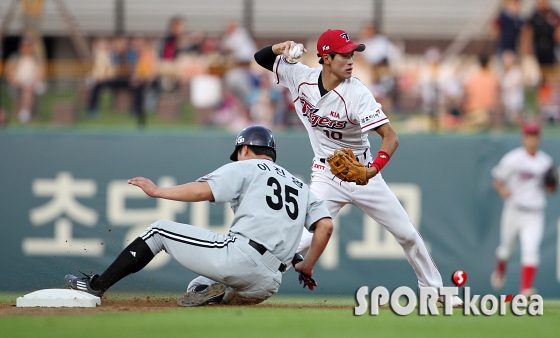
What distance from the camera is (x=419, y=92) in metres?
12.7

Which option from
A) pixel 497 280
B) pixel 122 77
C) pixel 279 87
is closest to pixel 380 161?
pixel 497 280

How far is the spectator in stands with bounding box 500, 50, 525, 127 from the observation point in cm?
1257

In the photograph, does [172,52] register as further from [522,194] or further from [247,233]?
[247,233]

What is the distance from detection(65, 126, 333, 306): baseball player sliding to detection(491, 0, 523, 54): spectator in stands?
349 inches

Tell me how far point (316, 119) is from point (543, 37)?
348 inches

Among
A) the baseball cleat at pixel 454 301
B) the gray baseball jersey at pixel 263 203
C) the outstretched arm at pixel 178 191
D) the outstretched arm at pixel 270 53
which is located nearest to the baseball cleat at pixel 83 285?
the outstretched arm at pixel 178 191

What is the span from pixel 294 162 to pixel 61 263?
11.5 ft

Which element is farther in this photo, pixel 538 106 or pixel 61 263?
pixel 538 106

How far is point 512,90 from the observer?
12.9m

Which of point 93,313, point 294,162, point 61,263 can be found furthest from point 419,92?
point 93,313

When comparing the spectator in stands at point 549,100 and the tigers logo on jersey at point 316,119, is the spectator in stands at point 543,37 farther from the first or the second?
the tigers logo on jersey at point 316,119

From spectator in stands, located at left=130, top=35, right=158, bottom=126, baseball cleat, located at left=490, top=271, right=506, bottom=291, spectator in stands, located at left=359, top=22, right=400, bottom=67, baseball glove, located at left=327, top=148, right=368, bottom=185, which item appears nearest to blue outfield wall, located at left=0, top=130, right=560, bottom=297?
baseball cleat, located at left=490, top=271, right=506, bottom=291

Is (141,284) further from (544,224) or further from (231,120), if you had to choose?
(544,224)

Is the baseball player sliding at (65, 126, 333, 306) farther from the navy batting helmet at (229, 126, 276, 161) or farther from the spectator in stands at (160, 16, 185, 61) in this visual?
the spectator in stands at (160, 16, 185, 61)
